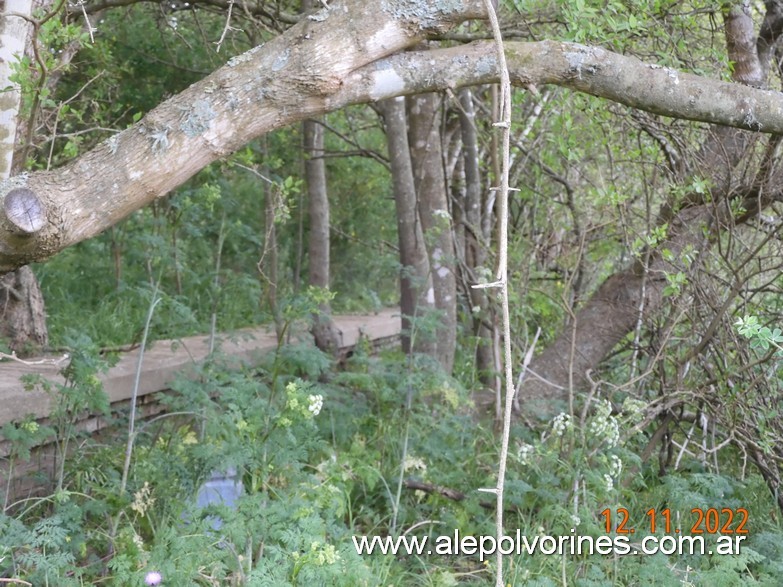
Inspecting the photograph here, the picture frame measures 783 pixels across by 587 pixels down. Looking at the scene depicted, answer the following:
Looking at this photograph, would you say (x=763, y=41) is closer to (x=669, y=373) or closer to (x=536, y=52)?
(x=669, y=373)

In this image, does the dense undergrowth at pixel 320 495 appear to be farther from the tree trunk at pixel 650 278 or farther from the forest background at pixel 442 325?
the tree trunk at pixel 650 278

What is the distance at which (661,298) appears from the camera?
6.17 meters

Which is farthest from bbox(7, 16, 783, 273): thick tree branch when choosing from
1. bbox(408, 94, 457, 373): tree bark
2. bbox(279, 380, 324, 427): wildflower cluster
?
bbox(408, 94, 457, 373): tree bark

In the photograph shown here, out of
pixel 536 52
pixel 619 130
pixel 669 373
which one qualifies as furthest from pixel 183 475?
pixel 619 130

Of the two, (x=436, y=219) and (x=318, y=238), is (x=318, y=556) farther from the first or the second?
(x=318, y=238)

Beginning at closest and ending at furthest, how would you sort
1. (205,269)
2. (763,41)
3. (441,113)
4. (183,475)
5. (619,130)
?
(183,475), (763,41), (619,130), (441,113), (205,269)

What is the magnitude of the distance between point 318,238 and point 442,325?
9.65 feet

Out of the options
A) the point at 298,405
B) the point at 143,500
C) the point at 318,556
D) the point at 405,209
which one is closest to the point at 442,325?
the point at 405,209

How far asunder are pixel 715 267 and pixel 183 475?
374cm

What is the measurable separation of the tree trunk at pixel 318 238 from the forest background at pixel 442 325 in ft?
0.10

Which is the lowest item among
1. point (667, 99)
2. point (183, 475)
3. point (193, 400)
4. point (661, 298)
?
point (183, 475)

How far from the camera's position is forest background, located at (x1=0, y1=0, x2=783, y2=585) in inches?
137

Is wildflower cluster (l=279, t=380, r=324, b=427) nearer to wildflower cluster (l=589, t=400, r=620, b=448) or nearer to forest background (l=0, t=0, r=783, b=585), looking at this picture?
forest background (l=0, t=0, r=783, b=585)

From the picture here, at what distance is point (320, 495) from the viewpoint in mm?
4285
